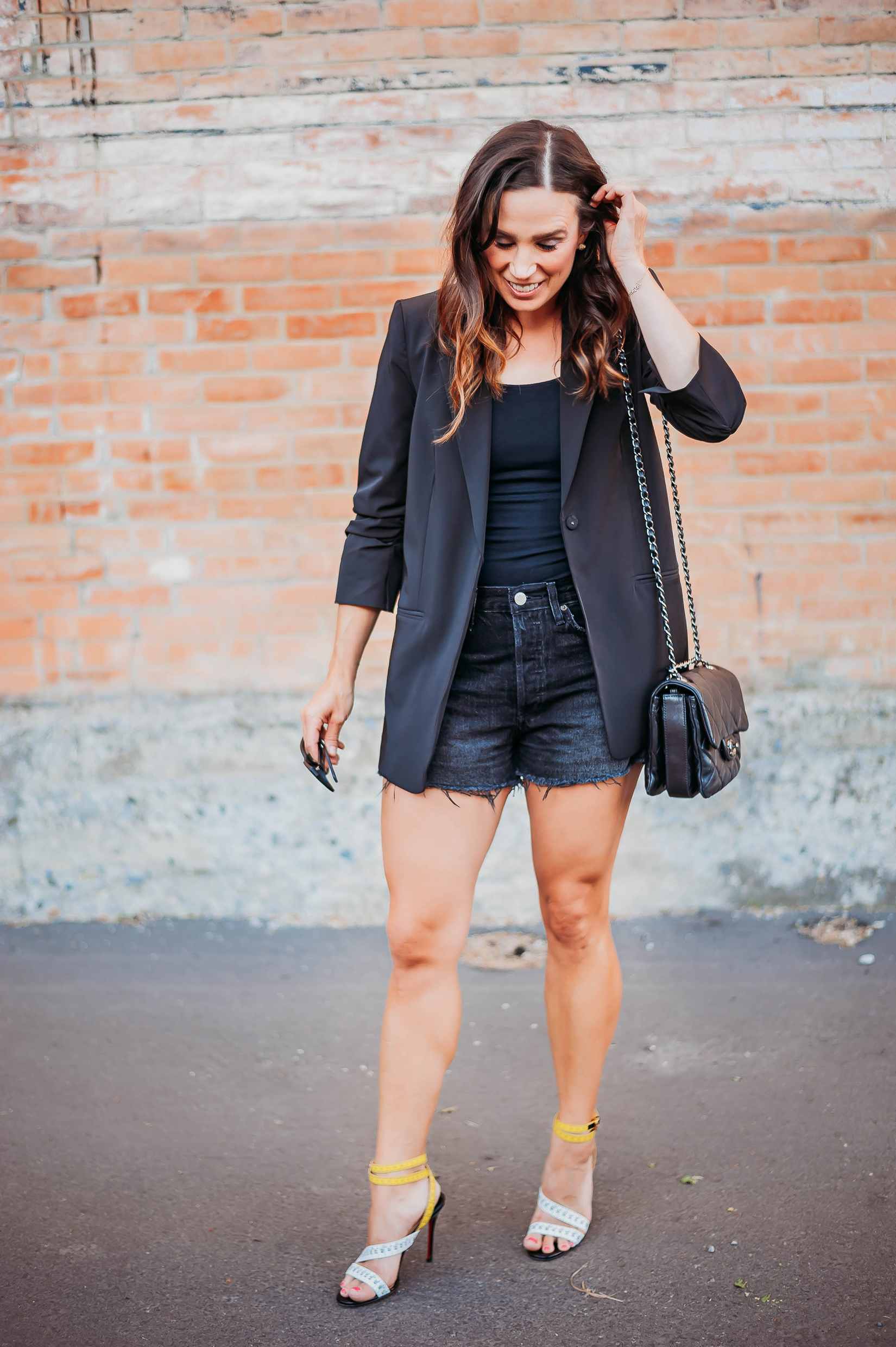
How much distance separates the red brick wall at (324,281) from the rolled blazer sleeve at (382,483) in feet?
5.64

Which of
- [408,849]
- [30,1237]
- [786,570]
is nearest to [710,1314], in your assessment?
[408,849]

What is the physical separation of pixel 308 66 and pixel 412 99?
375 millimetres

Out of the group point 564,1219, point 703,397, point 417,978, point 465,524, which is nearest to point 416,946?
point 417,978

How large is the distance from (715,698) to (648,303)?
2.55ft

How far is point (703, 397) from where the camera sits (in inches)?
87.7

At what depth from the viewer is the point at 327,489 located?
4.07m

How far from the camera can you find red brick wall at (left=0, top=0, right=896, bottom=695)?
12.6ft

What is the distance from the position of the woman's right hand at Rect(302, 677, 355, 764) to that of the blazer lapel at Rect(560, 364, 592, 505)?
1.98 feet

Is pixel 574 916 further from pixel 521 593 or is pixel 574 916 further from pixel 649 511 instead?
pixel 649 511

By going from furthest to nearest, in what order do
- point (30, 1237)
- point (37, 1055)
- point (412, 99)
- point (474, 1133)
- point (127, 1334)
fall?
point (412, 99) < point (37, 1055) < point (474, 1133) < point (30, 1237) < point (127, 1334)

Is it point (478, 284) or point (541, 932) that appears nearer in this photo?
point (478, 284)

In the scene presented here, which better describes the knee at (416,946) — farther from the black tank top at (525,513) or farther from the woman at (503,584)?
the black tank top at (525,513)

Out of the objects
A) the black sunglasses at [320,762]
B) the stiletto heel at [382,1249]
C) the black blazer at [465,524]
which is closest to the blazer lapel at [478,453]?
the black blazer at [465,524]

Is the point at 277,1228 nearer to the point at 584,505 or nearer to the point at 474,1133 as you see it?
the point at 474,1133
